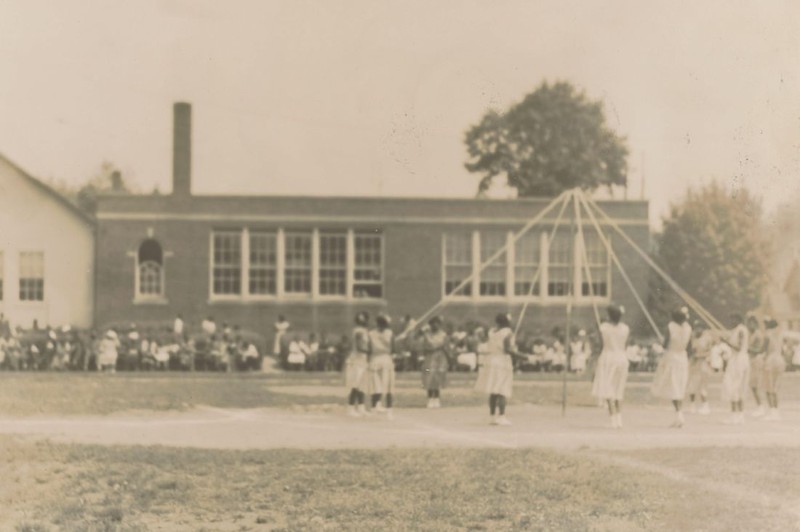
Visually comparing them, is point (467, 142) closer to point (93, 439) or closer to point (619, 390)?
point (619, 390)

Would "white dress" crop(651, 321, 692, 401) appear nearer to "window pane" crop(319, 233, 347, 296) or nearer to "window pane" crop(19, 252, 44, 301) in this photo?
"window pane" crop(19, 252, 44, 301)

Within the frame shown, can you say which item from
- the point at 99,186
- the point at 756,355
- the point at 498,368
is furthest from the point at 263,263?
the point at 756,355

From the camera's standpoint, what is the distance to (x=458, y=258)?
97.8 feet

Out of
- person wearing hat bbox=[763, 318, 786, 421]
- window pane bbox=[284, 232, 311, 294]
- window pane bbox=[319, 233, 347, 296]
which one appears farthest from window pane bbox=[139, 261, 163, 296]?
person wearing hat bbox=[763, 318, 786, 421]

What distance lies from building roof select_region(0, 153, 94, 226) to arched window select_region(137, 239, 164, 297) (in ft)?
10.1

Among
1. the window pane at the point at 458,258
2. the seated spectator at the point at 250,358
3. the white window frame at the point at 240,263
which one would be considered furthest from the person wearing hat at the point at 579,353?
the white window frame at the point at 240,263

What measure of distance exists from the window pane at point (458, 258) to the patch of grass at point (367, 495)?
61.6 feet

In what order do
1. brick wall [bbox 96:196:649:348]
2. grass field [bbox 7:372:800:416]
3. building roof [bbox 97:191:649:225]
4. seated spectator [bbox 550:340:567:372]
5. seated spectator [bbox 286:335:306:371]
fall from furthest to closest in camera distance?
building roof [bbox 97:191:649:225]
brick wall [bbox 96:196:649:348]
seated spectator [bbox 550:340:567:372]
seated spectator [bbox 286:335:306:371]
grass field [bbox 7:372:800:416]

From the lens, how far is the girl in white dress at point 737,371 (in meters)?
14.4

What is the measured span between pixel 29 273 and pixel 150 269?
1254cm

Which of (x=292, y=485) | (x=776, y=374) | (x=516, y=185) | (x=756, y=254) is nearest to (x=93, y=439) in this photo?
(x=292, y=485)

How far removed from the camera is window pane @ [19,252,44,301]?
16094mm

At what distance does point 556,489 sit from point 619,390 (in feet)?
13.9

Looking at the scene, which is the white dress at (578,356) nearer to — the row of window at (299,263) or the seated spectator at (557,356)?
the seated spectator at (557,356)
